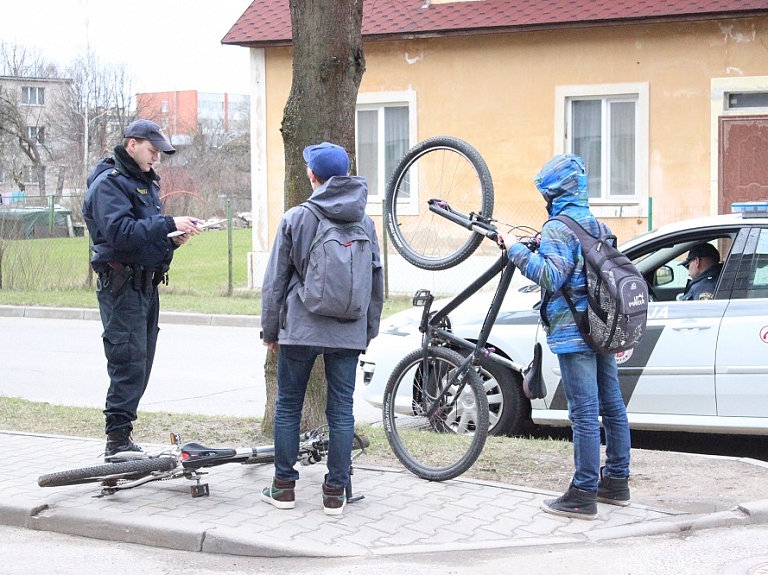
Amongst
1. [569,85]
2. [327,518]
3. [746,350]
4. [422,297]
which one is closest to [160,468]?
[327,518]

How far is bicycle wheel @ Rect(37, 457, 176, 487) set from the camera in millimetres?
5633

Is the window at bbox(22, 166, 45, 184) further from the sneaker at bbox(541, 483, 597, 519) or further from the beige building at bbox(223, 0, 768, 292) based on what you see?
the sneaker at bbox(541, 483, 597, 519)

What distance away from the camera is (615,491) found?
18.9 ft

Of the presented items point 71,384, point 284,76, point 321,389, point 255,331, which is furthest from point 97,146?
point 321,389

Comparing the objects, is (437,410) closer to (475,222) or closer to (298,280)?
(475,222)

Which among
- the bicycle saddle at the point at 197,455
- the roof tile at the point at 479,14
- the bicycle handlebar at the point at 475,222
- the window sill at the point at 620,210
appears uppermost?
the roof tile at the point at 479,14

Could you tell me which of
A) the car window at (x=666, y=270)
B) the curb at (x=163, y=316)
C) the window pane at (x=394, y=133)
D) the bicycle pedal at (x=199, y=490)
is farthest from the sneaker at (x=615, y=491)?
the window pane at (x=394, y=133)

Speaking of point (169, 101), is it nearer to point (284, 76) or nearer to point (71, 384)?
point (284, 76)

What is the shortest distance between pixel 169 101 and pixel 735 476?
11458 cm

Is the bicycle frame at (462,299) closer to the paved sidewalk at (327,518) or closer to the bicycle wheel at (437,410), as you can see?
the bicycle wheel at (437,410)

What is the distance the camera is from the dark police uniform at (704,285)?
7.28 metres

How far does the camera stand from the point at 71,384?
1099cm

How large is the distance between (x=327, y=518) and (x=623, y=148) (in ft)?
44.9

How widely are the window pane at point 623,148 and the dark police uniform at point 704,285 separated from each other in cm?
1057
